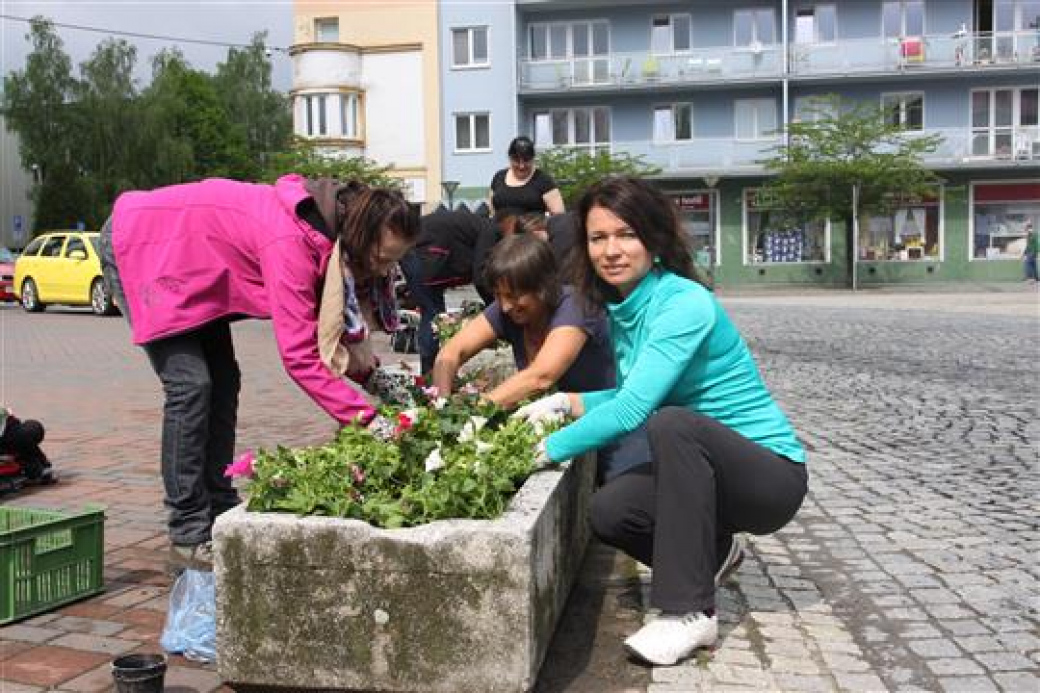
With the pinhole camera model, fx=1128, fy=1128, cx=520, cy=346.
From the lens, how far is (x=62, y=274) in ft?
83.0

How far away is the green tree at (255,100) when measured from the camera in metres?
67.1

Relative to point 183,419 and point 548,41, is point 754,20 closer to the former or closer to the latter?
point 548,41

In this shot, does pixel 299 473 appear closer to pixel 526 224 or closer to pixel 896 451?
pixel 526 224

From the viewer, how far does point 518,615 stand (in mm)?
2955

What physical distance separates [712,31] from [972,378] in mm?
31856

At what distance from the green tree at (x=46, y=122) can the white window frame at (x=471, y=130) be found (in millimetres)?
21298

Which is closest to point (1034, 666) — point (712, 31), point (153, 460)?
point (153, 460)

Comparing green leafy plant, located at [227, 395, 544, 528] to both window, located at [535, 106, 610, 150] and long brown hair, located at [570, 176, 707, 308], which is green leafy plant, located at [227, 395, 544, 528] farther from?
window, located at [535, 106, 610, 150]

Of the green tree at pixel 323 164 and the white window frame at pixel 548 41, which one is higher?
the white window frame at pixel 548 41

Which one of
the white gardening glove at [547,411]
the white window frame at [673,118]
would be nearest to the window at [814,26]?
the white window frame at [673,118]

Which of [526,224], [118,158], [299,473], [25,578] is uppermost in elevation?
[118,158]

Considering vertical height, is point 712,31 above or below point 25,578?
above

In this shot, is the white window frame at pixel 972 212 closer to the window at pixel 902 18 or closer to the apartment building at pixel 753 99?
the apartment building at pixel 753 99

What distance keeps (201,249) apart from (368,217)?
0.70m
